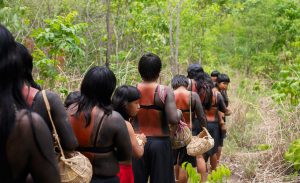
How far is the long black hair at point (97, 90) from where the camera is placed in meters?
4.02

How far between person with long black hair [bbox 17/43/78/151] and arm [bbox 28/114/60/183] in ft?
3.11

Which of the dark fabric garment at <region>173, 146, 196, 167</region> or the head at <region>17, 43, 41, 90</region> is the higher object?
the head at <region>17, 43, 41, 90</region>

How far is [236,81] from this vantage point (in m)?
17.0

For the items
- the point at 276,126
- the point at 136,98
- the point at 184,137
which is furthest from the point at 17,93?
the point at 276,126

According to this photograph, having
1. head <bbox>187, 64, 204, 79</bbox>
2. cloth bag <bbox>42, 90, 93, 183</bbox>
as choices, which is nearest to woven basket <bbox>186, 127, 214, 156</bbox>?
head <bbox>187, 64, 204, 79</bbox>

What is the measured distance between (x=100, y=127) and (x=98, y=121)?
51mm

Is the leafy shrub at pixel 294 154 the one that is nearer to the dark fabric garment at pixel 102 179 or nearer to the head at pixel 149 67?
the head at pixel 149 67

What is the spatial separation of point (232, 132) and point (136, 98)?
811 cm

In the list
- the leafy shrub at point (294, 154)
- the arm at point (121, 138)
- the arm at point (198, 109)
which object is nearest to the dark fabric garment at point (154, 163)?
the arm at point (198, 109)

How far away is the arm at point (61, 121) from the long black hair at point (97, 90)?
1.26 ft

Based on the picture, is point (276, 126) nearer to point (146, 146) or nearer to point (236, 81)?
point (146, 146)

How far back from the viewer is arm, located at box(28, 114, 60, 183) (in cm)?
245

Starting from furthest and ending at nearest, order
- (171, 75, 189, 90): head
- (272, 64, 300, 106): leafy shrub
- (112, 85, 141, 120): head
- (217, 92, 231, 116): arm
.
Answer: (217, 92, 231, 116): arm, (272, 64, 300, 106): leafy shrub, (171, 75, 189, 90): head, (112, 85, 141, 120): head

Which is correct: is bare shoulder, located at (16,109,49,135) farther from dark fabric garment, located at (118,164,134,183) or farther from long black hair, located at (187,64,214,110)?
long black hair, located at (187,64,214,110)
